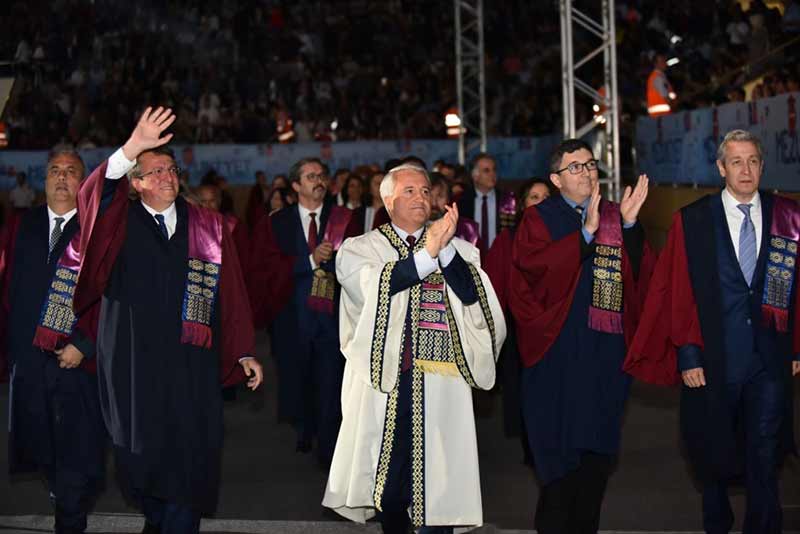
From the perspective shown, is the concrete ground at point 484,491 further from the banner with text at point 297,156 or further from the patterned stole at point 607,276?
the banner with text at point 297,156

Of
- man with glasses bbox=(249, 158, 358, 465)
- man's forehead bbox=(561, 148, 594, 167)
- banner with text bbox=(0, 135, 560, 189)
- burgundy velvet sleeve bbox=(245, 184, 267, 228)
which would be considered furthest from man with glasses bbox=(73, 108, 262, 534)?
banner with text bbox=(0, 135, 560, 189)

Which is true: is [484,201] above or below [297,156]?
below

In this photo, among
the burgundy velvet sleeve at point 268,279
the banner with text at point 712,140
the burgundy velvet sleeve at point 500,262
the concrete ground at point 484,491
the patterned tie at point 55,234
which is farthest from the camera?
the banner with text at point 712,140

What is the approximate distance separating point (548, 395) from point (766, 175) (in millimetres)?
8680

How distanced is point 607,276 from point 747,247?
64 centimetres

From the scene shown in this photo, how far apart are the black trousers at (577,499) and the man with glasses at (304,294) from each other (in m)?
3.05

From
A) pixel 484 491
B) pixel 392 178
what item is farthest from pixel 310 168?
pixel 392 178

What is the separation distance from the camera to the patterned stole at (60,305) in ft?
23.1

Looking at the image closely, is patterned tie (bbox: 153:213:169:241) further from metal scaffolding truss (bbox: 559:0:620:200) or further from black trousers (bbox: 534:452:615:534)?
metal scaffolding truss (bbox: 559:0:620:200)

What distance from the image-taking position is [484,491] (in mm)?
8656

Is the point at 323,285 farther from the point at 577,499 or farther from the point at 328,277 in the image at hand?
the point at 577,499

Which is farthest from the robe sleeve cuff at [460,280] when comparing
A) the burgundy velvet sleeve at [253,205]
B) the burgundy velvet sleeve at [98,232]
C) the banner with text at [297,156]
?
the banner with text at [297,156]

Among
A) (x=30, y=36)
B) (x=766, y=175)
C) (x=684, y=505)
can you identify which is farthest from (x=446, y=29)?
(x=684, y=505)

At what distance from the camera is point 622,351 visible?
6.84 meters
